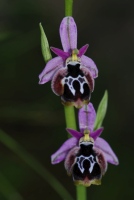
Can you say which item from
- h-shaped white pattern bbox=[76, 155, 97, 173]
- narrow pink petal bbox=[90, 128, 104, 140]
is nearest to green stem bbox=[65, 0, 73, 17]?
narrow pink petal bbox=[90, 128, 104, 140]

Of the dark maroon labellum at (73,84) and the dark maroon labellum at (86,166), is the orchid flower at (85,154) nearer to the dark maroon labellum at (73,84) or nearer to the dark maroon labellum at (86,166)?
the dark maroon labellum at (86,166)

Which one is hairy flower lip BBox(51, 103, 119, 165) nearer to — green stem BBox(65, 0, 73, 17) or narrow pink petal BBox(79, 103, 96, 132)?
narrow pink petal BBox(79, 103, 96, 132)

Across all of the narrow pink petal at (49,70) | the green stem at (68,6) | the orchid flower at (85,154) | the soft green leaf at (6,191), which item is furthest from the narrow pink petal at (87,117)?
the soft green leaf at (6,191)

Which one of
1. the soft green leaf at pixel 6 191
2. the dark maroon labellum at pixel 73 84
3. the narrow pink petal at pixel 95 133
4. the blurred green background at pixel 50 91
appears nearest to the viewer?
the dark maroon labellum at pixel 73 84

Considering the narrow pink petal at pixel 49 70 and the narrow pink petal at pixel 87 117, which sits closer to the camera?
the narrow pink petal at pixel 49 70

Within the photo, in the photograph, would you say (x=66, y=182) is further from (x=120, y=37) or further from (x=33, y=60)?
(x=120, y=37)

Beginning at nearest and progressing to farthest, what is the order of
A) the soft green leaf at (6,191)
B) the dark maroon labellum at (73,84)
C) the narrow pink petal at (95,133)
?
1. the dark maroon labellum at (73,84)
2. the narrow pink petal at (95,133)
3. the soft green leaf at (6,191)

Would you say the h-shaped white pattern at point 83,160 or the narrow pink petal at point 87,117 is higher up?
Result: the narrow pink petal at point 87,117
